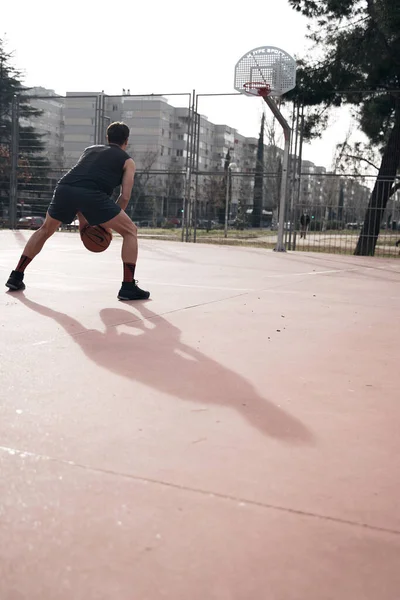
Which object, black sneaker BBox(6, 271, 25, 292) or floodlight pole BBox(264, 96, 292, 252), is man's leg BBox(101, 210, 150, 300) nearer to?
black sneaker BBox(6, 271, 25, 292)

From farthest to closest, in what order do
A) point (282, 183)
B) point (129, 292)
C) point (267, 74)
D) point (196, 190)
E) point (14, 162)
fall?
1. point (14, 162)
2. point (196, 190)
3. point (267, 74)
4. point (282, 183)
5. point (129, 292)

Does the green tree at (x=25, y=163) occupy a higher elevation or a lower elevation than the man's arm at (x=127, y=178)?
higher

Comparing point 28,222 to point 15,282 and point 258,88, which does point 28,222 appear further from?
point 15,282

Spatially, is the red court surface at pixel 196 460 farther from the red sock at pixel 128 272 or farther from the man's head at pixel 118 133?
the man's head at pixel 118 133

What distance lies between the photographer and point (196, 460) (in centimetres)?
206

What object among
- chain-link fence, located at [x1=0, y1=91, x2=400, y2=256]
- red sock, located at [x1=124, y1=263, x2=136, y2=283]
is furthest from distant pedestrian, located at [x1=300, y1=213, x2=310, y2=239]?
red sock, located at [x1=124, y1=263, x2=136, y2=283]

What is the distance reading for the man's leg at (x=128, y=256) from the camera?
5.67m

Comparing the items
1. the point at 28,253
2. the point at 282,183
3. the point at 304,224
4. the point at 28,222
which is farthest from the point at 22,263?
the point at 28,222

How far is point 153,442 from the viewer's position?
A: 2205 mm

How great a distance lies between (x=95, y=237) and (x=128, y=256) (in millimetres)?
523

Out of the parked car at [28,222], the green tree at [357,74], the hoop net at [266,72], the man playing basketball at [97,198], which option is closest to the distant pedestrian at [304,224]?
the green tree at [357,74]

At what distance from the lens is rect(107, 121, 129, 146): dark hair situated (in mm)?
6051

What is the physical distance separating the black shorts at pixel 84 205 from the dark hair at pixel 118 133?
51 centimetres

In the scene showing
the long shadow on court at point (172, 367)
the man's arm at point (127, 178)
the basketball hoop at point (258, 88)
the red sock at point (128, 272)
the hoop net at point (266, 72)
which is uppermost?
the hoop net at point (266, 72)
